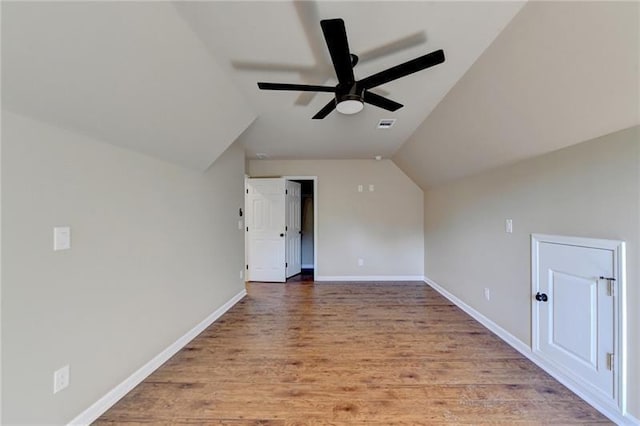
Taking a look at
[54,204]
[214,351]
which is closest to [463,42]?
[54,204]

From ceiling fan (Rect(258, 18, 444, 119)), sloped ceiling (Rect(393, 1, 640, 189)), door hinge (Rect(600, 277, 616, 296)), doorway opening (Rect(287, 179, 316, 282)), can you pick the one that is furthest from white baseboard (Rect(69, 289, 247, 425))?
doorway opening (Rect(287, 179, 316, 282))

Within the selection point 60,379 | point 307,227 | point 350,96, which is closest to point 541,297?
point 350,96

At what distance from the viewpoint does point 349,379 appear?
220cm

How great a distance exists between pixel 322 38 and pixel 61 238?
1.94 meters

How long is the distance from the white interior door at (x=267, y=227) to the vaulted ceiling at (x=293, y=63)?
8.53ft

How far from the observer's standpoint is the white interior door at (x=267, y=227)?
5398mm

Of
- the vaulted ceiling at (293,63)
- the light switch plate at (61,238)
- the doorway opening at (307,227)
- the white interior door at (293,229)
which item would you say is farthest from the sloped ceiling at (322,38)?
the doorway opening at (307,227)

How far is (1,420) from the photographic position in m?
1.32

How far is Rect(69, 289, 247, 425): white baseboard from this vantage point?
1.75 m

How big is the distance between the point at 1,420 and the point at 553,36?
3.34 metres

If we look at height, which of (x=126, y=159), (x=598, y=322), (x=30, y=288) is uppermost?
(x=126, y=159)

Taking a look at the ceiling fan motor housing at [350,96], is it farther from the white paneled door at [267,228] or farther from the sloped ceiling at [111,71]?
the white paneled door at [267,228]

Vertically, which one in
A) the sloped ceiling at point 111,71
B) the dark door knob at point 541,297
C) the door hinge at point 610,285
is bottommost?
the dark door knob at point 541,297

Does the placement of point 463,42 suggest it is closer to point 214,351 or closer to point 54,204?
point 54,204
